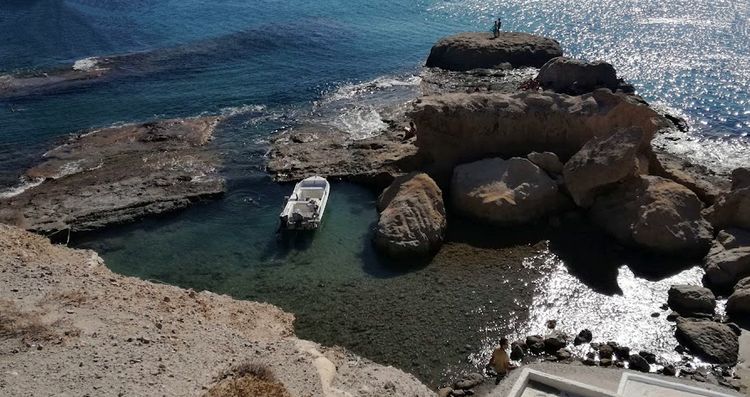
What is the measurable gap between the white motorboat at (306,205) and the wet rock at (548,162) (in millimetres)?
10414

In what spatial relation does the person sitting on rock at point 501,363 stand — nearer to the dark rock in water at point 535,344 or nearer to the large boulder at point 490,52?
the dark rock in water at point 535,344

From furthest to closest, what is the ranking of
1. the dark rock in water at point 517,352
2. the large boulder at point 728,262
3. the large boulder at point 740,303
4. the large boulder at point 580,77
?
the large boulder at point 580,77 < the large boulder at point 728,262 < the large boulder at point 740,303 < the dark rock in water at point 517,352

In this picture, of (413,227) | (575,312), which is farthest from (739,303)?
(413,227)

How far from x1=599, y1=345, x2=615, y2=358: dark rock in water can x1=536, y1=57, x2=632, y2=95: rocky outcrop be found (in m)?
23.8

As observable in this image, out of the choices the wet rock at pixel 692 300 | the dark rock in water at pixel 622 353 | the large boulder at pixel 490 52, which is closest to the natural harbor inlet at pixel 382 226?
the dark rock in water at pixel 622 353

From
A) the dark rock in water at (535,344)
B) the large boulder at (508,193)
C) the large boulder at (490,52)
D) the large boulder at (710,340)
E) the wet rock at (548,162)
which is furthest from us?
the large boulder at (490,52)

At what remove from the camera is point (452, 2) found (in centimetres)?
6931

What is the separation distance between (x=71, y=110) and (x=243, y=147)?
14.5 meters

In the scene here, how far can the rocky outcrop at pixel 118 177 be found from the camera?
30.1 m

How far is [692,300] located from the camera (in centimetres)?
2275

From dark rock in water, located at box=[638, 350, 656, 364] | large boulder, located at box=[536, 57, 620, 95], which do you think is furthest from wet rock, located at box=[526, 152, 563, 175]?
large boulder, located at box=[536, 57, 620, 95]

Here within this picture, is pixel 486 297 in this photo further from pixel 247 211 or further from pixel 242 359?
pixel 247 211

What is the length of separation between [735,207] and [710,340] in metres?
7.71

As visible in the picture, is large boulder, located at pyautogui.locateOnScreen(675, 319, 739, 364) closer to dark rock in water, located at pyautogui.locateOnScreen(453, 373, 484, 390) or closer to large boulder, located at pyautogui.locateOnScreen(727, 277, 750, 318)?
large boulder, located at pyautogui.locateOnScreen(727, 277, 750, 318)
